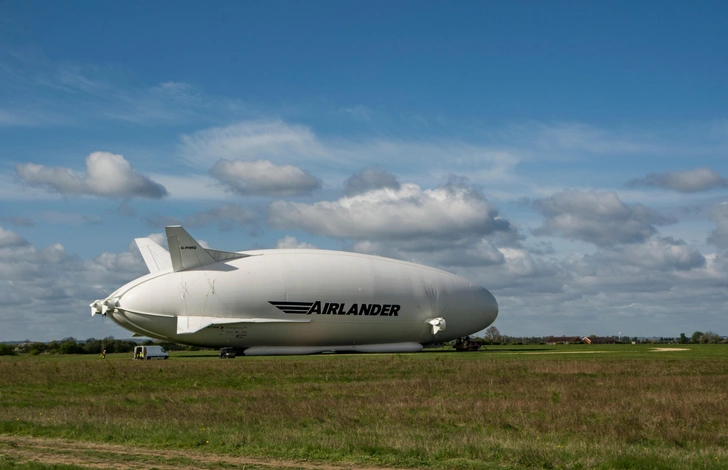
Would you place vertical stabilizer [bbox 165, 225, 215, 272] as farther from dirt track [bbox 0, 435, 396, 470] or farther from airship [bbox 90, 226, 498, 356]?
dirt track [bbox 0, 435, 396, 470]

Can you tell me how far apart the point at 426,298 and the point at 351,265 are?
11747 mm

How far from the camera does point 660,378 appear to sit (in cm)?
Answer: 4131

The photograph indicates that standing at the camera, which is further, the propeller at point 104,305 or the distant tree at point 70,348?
the distant tree at point 70,348

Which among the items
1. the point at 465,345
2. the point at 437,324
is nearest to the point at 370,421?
Result: the point at 437,324

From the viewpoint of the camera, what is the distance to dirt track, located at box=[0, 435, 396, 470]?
54.0 feet

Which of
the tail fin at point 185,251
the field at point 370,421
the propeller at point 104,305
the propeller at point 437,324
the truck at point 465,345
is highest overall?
the tail fin at point 185,251

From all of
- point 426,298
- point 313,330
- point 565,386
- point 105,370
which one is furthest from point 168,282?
point 565,386

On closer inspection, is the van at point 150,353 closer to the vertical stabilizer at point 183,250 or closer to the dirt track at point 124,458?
the vertical stabilizer at point 183,250

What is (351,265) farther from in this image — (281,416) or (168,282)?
(281,416)

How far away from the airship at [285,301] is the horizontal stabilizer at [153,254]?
12 centimetres

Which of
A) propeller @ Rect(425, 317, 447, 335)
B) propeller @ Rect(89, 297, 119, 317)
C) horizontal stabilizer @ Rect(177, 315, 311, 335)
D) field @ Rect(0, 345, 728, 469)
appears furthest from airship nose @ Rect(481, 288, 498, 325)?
field @ Rect(0, 345, 728, 469)

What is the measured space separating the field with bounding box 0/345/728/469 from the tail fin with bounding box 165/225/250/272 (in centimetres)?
3256

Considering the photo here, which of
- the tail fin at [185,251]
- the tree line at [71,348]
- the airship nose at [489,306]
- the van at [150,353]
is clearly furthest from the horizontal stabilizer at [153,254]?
the airship nose at [489,306]

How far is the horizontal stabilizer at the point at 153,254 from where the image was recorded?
90.6 m
